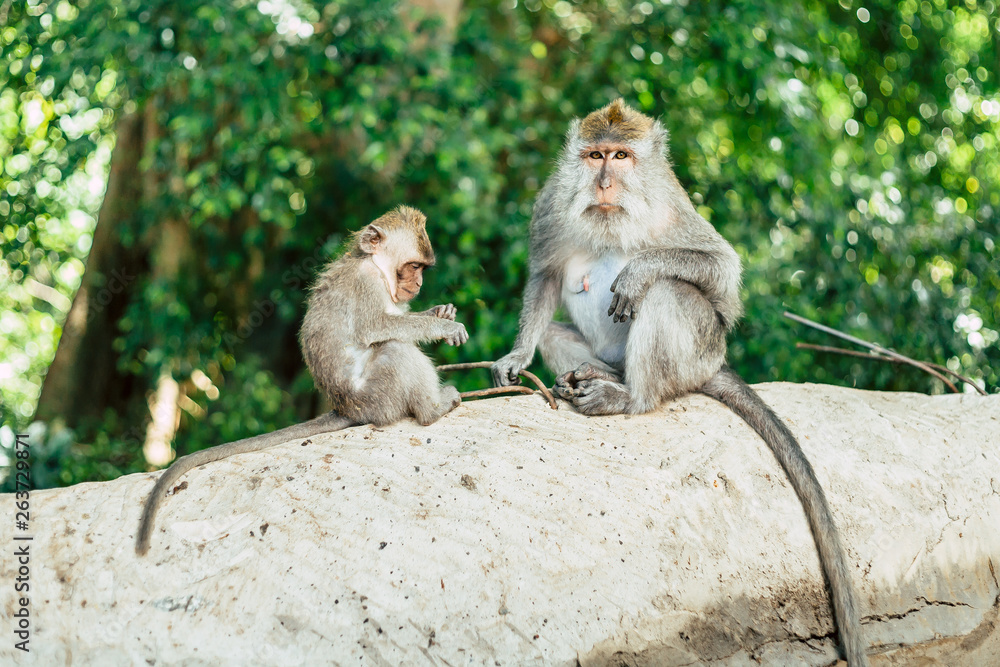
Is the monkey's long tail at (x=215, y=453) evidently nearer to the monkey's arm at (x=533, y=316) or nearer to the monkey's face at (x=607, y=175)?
the monkey's arm at (x=533, y=316)

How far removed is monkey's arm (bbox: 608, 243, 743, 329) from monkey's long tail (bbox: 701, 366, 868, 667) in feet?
1.52

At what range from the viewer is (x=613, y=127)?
3949 mm

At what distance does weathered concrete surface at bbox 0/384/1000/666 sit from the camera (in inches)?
103

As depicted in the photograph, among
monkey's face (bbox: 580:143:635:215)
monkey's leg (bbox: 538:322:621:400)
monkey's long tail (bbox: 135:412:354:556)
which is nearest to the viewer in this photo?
monkey's long tail (bbox: 135:412:354:556)

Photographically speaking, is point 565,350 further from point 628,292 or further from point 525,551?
point 525,551

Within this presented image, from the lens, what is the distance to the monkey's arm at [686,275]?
3.67m

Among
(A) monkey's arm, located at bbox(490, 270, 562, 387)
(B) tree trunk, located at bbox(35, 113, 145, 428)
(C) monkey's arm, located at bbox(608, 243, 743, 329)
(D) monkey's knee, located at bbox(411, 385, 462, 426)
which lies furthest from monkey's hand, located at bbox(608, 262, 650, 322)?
(B) tree trunk, located at bbox(35, 113, 145, 428)

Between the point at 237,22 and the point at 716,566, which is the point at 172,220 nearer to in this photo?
the point at 237,22

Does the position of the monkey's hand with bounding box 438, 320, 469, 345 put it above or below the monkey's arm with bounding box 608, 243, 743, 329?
below

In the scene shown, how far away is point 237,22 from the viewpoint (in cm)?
545

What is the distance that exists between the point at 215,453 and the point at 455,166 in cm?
324

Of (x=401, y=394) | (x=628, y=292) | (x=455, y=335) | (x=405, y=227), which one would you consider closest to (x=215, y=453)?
(x=401, y=394)

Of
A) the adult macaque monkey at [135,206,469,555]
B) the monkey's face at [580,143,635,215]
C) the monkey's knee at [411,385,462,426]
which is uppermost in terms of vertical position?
the monkey's face at [580,143,635,215]

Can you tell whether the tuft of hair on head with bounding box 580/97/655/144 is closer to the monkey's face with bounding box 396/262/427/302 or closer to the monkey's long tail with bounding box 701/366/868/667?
the monkey's face with bounding box 396/262/427/302
